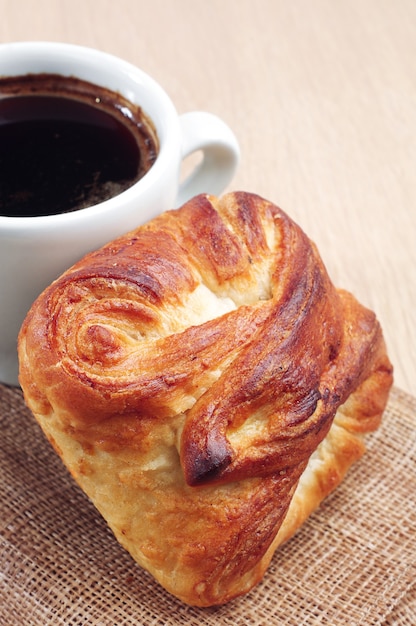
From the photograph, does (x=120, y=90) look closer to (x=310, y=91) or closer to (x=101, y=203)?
(x=101, y=203)

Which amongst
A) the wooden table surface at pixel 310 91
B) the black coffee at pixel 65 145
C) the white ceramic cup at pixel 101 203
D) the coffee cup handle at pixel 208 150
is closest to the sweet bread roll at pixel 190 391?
the white ceramic cup at pixel 101 203

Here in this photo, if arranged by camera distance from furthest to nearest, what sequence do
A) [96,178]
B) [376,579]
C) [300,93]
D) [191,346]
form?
[300,93], [96,178], [376,579], [191,346]

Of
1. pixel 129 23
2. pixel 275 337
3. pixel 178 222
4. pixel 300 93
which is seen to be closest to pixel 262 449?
pixel 275 337

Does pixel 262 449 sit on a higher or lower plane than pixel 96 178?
lower

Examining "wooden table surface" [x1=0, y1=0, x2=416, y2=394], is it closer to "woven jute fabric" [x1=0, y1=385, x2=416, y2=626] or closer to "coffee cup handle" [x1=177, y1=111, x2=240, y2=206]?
"coffee cup handle" [x1=177, y1=111, x2=240, y2=206]

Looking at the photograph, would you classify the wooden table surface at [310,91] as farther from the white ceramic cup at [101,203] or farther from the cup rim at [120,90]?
the cup rim at [120,90]

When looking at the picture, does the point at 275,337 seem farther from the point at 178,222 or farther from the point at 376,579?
the point at 376,579

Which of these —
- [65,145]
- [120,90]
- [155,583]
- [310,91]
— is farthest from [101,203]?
[310,91]
